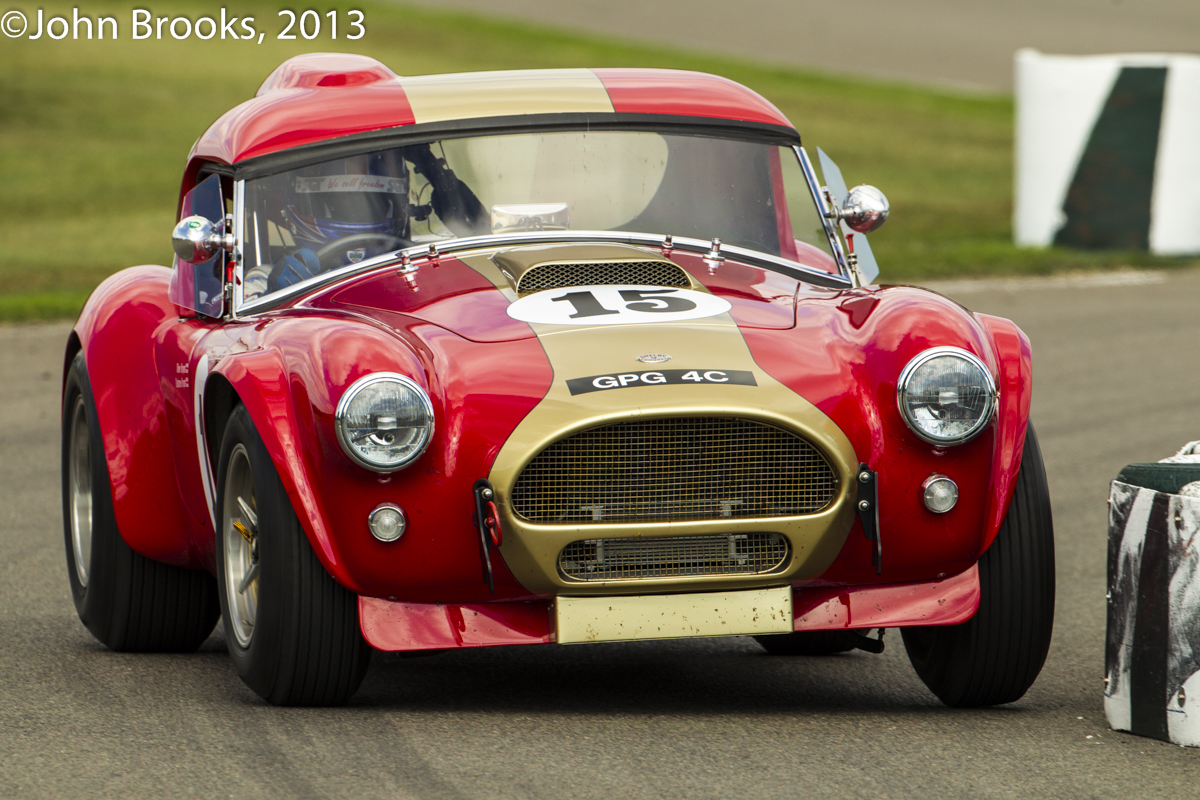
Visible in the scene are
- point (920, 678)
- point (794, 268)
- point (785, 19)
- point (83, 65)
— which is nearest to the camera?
point (920, 678)

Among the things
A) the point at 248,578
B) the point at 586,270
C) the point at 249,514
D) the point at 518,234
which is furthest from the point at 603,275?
the point at 248,578

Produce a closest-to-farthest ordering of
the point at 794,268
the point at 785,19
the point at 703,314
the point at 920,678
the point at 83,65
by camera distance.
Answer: the point at 703,314 < the point at 920,678 < the point at 794,268 < the point at 83,65 < the point at 785,19

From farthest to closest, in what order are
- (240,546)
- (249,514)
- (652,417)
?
(240,546), (249,514), (652,417)

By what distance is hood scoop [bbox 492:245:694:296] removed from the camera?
504 centimetres

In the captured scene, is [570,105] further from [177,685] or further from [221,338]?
[177,685]

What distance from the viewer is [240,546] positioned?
4910 mm

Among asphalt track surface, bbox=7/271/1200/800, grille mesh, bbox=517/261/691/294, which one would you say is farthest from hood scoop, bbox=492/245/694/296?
asphalt track surface, bbox=7/271/1200/800

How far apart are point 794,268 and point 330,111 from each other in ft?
4.94

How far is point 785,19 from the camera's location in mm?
40500

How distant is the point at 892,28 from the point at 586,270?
35.5 metres

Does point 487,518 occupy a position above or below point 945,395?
below

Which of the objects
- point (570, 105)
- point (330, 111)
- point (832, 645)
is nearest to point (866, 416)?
point (832, 645)

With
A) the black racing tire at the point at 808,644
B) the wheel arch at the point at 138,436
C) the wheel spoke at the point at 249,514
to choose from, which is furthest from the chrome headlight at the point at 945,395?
the wheel arch at the point at 138,436

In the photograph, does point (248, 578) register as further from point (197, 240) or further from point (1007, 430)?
point (1007, 430)
